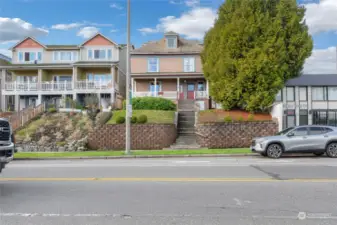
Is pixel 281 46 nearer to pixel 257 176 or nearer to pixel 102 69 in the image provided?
pixel 257 176

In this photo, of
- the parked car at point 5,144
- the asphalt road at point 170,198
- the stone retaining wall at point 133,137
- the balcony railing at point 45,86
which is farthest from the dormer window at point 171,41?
the parked car at point 5,144

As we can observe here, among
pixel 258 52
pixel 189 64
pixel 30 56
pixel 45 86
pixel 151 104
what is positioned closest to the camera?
pixel 258 52

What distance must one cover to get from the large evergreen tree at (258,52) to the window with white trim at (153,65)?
12079 mm

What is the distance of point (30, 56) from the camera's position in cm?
3903

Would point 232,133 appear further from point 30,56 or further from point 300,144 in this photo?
point 30,56

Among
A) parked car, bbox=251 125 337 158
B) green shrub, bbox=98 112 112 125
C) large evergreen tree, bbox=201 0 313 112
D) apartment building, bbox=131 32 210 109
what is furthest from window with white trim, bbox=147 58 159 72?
parked car, bbox=251 125 337 158

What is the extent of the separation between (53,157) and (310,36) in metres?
20.6

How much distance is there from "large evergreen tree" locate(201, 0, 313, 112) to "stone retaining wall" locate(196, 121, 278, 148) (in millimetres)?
2131

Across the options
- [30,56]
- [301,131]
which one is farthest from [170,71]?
[301,131]

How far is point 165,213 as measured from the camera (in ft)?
17.9

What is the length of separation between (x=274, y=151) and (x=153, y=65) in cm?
2252

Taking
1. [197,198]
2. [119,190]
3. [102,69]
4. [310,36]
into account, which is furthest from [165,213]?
[102,69]

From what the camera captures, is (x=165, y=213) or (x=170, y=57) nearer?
(x=165, y=213)

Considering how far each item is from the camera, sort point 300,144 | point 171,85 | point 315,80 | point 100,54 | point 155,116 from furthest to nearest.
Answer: point 315,80 < point 100,54 < point 171,85 < point 155,116 < point 300,144
